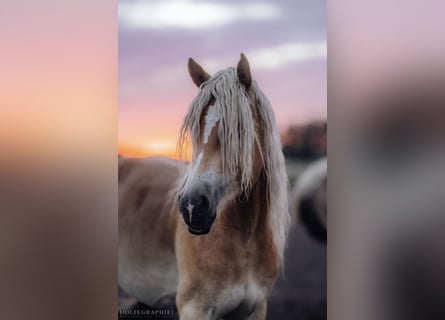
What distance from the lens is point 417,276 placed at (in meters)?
1.67

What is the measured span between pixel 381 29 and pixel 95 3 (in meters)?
0.92

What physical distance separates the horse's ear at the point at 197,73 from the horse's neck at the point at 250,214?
0.35 meters

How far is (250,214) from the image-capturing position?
66.0 inches

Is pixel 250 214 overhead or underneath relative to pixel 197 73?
underneath

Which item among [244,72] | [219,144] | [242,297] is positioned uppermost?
[244,72]

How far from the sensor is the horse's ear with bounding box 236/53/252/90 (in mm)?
1635

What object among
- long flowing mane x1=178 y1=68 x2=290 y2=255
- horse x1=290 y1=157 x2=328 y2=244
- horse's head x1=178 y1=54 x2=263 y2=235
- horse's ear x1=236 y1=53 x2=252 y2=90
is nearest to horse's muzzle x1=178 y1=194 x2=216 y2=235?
horse's head x1=178 y1=54 x2=263 y2=235

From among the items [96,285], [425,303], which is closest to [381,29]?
[425,303]

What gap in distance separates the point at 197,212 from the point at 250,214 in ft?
0.58

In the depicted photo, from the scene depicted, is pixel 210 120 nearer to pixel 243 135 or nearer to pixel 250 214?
pixel 243 135

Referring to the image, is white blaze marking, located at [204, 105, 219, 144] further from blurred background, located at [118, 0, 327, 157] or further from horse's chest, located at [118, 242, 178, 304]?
horse's chest, located at [118, 242, 178, 304]

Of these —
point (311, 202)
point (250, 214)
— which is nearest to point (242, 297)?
point (250, 214)

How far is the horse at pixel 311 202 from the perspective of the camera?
65.7 inches

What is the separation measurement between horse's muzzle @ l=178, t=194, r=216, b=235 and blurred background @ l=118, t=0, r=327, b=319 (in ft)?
0.54
